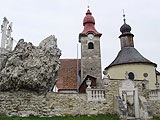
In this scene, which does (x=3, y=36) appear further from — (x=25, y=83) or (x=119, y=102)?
(x=119, y=102)

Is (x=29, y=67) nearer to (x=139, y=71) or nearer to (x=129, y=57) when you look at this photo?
(x=139, y=71)

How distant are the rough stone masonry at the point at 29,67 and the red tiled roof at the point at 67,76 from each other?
9.12 m

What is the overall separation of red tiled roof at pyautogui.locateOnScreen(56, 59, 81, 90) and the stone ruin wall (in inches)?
358

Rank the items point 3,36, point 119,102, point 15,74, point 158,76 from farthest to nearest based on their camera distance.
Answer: point 158,76 → point 3,36 → point 119,102 → point 15,74

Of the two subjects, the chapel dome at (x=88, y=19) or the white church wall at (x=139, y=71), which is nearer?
the white church wall at (x=139, y=71)

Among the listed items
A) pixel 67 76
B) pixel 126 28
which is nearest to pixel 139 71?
pixel 126 28

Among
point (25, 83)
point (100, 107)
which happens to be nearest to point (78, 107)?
point (100, 107)

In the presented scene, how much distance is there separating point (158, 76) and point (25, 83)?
702 inches

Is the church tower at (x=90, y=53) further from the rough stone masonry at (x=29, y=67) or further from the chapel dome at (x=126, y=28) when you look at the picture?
the rough stone masonry at (x=29, y=67)

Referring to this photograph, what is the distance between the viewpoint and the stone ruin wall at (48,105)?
1123 cm

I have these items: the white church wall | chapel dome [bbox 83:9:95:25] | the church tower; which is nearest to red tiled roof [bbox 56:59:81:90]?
the church tower

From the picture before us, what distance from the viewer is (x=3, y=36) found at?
14148mm

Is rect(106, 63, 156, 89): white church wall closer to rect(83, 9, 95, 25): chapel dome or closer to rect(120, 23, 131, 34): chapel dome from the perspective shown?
rect(120, 23, 131, 34): chapel dome

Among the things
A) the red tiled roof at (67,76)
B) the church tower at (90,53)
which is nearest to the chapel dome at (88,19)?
the church tower at (90,53)
